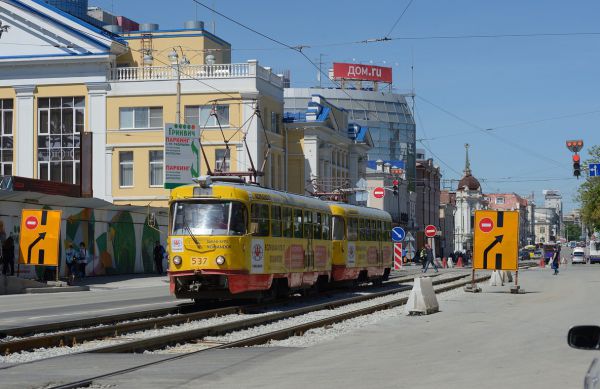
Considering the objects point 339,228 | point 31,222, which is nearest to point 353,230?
point 339,228

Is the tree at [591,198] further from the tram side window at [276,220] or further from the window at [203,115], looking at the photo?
the tram side window at [276,220]

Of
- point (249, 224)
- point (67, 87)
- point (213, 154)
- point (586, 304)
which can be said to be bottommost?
point (586, 304)

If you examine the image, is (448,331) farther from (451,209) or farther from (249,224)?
(451,209)

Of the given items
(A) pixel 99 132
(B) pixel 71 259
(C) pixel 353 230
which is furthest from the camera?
(A) pixel 99 132

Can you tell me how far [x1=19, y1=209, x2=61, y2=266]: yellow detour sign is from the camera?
34.0 meters

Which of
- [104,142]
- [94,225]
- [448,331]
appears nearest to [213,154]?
[104,142]

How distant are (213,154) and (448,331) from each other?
1737 inches

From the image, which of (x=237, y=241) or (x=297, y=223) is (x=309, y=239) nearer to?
(x=297, y=223)

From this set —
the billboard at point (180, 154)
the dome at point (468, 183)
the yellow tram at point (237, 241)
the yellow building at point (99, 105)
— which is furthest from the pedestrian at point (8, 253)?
Result: the dome at point (468, 183)

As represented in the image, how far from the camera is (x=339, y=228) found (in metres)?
34.3

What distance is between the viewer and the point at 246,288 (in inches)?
966

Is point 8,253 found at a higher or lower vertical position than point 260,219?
lower

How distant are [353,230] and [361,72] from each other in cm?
8853

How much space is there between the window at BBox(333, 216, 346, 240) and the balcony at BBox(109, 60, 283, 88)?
2938cm
